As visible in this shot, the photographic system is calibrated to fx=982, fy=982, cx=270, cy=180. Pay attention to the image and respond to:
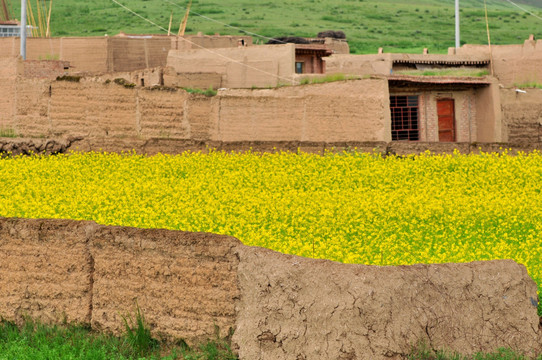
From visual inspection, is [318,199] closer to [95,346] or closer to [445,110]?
[95,346]

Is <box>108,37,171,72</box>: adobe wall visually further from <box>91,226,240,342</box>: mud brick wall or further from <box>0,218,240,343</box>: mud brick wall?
<box>91,226,240,342</box>: mud brick wall

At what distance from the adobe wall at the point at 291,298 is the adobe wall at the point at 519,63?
24.4 meters

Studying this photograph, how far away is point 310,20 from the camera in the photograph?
84938 mm

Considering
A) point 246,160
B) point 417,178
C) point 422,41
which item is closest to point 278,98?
point 246,160

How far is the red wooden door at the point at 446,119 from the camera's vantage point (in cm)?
2659

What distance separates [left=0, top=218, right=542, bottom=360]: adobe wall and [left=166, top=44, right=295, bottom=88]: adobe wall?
23.2 metres

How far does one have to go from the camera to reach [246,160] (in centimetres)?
1705

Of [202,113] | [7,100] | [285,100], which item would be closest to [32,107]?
[7,100]

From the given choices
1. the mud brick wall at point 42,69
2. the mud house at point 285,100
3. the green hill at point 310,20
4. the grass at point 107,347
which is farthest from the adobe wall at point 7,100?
the green hill at point 310,20

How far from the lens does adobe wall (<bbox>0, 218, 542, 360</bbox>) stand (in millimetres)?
6855

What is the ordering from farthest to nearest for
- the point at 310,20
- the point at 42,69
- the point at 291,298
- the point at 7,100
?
the point at 310,20, the point at 42,69, the point at 7,100, the point at 291,298

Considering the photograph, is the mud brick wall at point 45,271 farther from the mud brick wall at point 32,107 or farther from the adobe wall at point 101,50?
the adobe wall at point 101,50

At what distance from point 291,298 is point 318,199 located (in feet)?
19.8

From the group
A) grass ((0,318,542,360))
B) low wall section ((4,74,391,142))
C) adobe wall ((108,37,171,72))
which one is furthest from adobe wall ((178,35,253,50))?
A: grass ((0,318,542,360))
